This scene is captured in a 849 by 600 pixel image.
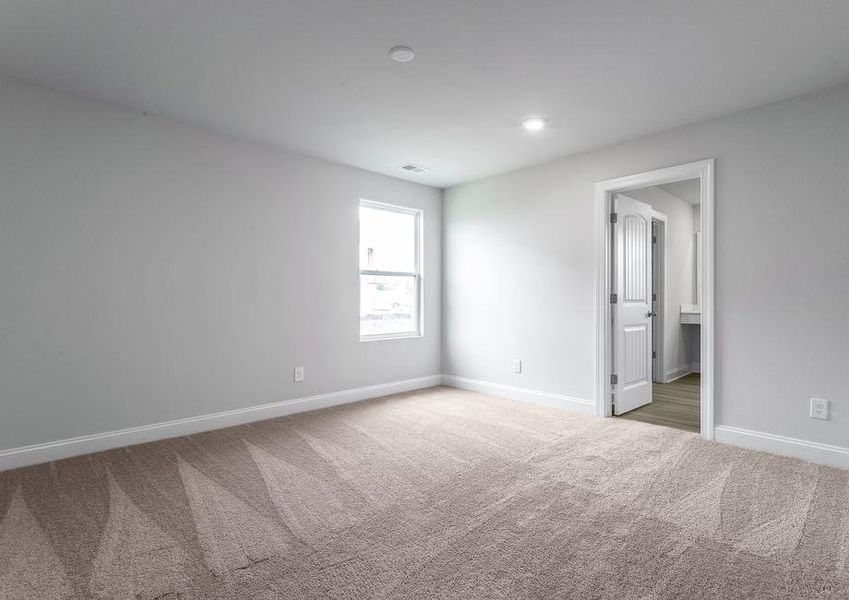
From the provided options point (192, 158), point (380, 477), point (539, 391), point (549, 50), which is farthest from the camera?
point (539, 391)

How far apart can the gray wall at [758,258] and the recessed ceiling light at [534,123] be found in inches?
33.4

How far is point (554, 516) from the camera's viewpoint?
7.13 feet

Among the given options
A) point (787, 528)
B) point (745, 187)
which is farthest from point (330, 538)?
point (745, 187)

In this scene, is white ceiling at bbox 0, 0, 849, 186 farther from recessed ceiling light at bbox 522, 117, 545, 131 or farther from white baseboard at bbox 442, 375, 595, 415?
white baseboard at bbox 442, 375, 595, 415

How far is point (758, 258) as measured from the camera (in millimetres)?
3119

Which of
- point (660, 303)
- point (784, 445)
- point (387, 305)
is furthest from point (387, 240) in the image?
point (784, 445)

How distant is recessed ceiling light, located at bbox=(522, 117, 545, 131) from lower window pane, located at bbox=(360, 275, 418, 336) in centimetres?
223

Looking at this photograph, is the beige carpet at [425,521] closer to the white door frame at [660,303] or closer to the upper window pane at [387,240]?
the upper window pane at [387,240]

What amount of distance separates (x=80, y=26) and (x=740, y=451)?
4742mm

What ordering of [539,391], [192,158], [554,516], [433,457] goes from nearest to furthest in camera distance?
1. [554,516]
2. [433,457]
3. [192,158]
4. [539,391]

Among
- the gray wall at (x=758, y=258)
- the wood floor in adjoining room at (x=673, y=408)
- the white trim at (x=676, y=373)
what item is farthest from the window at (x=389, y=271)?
the white trim at (x=676, y=373)

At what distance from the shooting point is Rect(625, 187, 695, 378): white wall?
583 cm

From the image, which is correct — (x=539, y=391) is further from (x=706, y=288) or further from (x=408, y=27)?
(x=408, y=27)

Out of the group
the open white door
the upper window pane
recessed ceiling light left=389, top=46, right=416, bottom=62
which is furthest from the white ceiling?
the upper window pane
